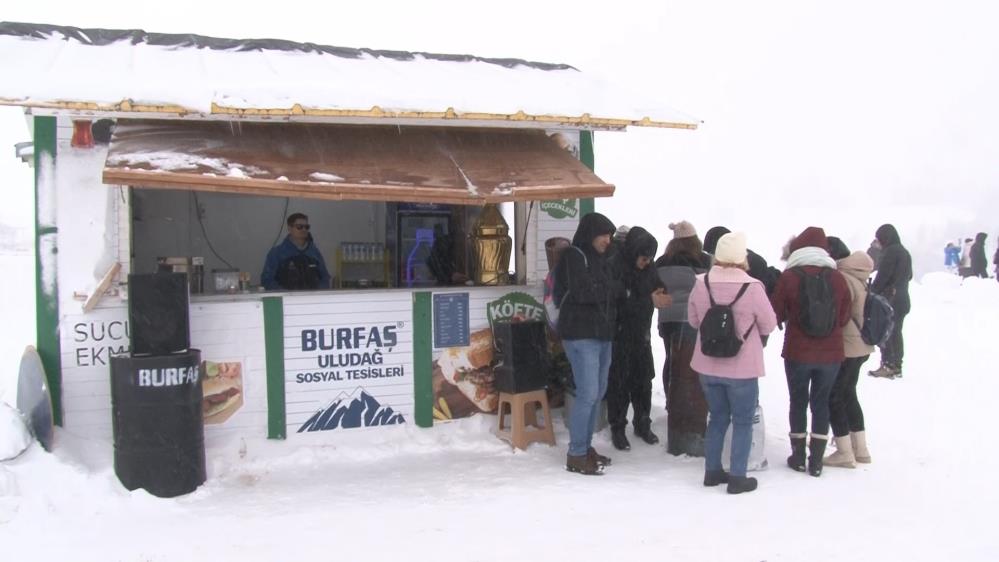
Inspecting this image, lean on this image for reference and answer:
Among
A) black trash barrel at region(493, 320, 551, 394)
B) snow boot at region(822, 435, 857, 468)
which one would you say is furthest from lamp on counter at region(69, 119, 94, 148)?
snow boot at region(822, 435, 857, 468)

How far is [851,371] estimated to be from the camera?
19.0 feet

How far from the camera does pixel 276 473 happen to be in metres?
5.72

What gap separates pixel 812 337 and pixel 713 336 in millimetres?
843

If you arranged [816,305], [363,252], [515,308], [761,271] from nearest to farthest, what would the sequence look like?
[816,305], [761,271], [515,308], [363,252]

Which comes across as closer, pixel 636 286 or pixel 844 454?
pixel 844 454

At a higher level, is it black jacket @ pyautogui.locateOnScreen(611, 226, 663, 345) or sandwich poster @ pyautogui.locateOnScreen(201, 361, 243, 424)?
black jacket @ pyautogui.locateOnScreen(611, 226, 663, 345)

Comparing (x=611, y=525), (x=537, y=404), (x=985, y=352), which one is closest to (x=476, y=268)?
(x=537, y=404)

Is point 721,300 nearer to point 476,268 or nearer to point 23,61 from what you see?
point 476,268

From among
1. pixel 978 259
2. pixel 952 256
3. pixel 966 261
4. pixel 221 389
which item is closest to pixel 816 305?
pixel 221 389

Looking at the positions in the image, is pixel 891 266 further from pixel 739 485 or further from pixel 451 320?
pixel 451 320

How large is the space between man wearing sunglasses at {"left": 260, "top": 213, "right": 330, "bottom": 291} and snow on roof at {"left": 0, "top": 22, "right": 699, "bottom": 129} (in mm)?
1675

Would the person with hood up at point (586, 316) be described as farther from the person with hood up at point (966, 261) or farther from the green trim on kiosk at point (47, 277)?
the person with hood up at point (966, 261)

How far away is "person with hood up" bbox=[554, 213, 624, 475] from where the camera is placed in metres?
5.62

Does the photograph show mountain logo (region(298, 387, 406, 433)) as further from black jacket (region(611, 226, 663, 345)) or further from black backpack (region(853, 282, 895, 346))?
black backpack (region(853, 282, 895, 346))
